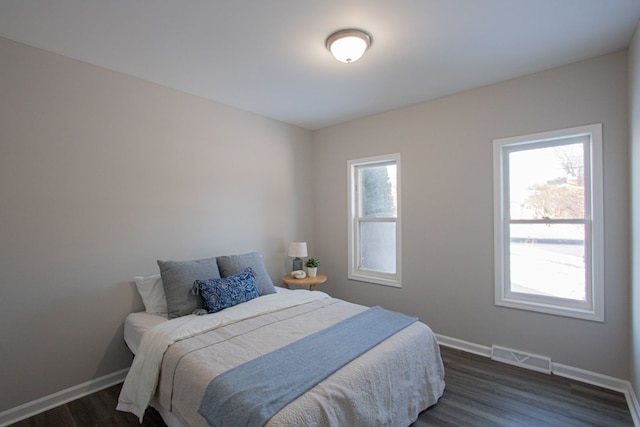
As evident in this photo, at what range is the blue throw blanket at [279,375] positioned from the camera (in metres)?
1.40

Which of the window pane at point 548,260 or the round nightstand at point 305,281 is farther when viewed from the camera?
the round nightstand at point 305,281

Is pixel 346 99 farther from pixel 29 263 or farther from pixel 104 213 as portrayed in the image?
pixel 29 263

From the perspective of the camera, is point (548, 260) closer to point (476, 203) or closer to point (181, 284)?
point (476, 203)

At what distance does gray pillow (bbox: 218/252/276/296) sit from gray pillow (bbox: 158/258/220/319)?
238mm

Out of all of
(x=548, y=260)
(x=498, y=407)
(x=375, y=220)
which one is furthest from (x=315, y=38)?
(x=498, y=407)

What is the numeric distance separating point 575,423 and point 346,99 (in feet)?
10.6

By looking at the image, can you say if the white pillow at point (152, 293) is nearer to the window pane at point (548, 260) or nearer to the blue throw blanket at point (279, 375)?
the blue throw blanket at point (279, 375)

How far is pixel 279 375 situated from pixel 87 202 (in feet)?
6.93

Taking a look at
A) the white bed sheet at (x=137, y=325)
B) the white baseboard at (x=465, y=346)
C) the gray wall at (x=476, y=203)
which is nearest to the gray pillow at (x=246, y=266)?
the white bed sheet at (x=137, y=325)

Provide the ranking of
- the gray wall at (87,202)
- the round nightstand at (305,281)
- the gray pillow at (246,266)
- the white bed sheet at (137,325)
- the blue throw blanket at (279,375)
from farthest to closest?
the round nightstand at (305,281) → the gray pillow at (246,266) → the white bed sheet at (137,325) → the gray wall at (87,202) → the blue throw blanket at (279,375)

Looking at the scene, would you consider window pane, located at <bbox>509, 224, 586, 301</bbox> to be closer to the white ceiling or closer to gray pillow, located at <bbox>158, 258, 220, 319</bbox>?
the white ceiling

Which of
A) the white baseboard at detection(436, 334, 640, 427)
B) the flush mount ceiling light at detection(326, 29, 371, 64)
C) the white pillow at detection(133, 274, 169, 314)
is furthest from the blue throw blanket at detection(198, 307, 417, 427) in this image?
the flush mount ceiling light at detection(326, 29, 371, 64)

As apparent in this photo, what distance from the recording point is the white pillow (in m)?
2.63

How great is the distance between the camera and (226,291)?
8.61 ft
